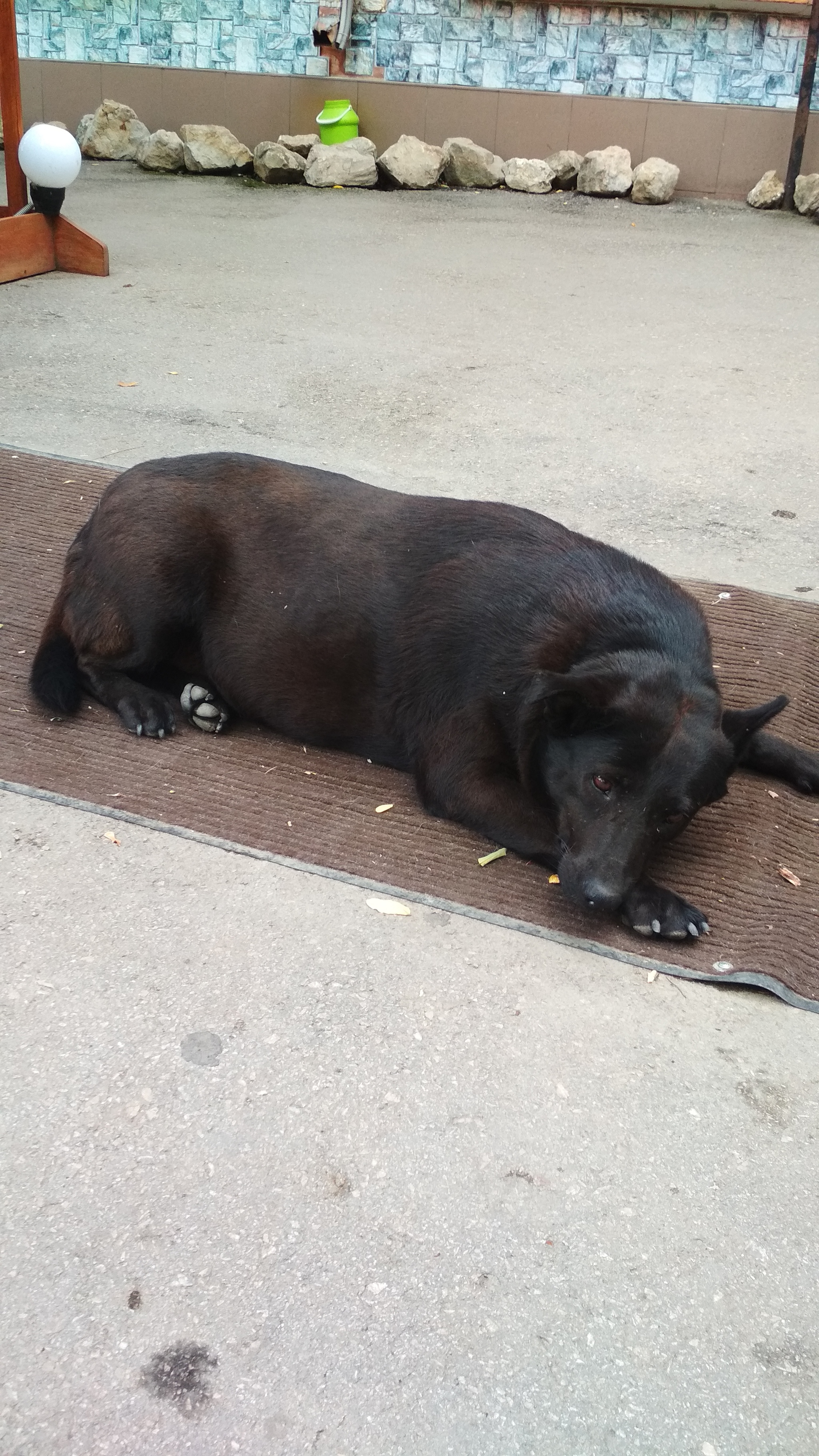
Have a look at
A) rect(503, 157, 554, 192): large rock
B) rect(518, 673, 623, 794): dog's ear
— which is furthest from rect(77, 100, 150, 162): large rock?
rect(518, 673, 623, 794): dog's ear

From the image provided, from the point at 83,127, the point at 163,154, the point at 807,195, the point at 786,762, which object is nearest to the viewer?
the point at 786,762

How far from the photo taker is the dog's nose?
2.67 meters

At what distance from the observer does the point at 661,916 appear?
2.80m

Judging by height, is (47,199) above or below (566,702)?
above

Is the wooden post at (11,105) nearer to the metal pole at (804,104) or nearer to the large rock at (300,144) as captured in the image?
the large rock at (300,144)

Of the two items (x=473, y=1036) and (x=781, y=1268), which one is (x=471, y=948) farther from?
(x=781, y=1268)

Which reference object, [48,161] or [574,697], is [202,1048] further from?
[48,161]

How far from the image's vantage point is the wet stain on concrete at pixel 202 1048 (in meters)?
2.36

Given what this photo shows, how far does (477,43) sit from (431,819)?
959cm

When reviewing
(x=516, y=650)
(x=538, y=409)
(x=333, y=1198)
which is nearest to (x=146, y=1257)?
(x=333, y=1198)

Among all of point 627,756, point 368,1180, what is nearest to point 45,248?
point 627,756

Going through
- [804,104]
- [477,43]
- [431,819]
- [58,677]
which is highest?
[477,43]

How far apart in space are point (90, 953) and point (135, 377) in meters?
4.28

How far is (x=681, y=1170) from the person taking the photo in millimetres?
2197
